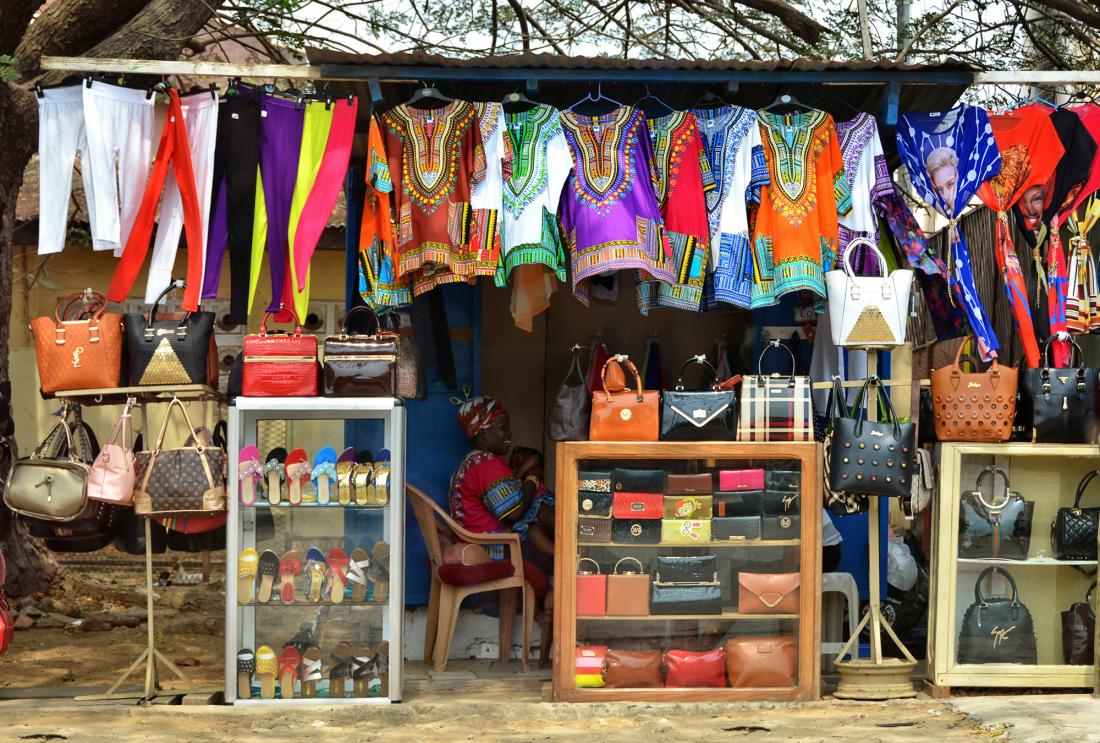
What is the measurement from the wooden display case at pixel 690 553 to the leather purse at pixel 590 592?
0.04 m

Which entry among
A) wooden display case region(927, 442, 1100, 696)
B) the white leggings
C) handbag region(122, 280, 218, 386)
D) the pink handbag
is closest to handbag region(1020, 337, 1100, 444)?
wooden display case region(927, 442, 1100, 696)

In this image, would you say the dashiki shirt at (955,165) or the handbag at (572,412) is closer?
the dashiki shirt at (955,165)

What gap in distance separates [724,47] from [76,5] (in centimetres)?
547

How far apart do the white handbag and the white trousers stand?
10.6 ft

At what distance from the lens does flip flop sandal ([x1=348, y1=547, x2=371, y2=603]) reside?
6316 millimetres

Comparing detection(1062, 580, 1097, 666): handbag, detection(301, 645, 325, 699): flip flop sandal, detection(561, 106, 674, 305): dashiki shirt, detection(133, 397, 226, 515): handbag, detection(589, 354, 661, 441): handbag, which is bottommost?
detection(301, 645, 325, 699): flip flop sandal

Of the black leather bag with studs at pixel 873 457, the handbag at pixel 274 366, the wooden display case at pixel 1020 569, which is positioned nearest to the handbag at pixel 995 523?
the wooden display case at pixel 1020 569

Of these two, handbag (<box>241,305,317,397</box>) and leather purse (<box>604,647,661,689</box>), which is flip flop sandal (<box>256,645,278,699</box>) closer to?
handbag (<box>241,305,317,397</box>)

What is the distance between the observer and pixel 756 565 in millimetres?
6340

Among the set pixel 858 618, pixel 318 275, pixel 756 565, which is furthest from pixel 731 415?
pixel 318 275

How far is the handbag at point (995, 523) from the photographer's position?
6.47m

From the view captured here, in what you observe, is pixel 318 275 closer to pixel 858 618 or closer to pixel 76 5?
pixel 76 5

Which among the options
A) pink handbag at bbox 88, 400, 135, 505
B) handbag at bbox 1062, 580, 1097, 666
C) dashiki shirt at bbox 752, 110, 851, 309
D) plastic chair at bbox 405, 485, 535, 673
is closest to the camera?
pink handbag at bbox 88, 400, 135, 505

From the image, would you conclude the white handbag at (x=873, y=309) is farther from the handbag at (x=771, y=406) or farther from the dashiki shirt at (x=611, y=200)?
the dashiki shirt at (x=611, y=200)
